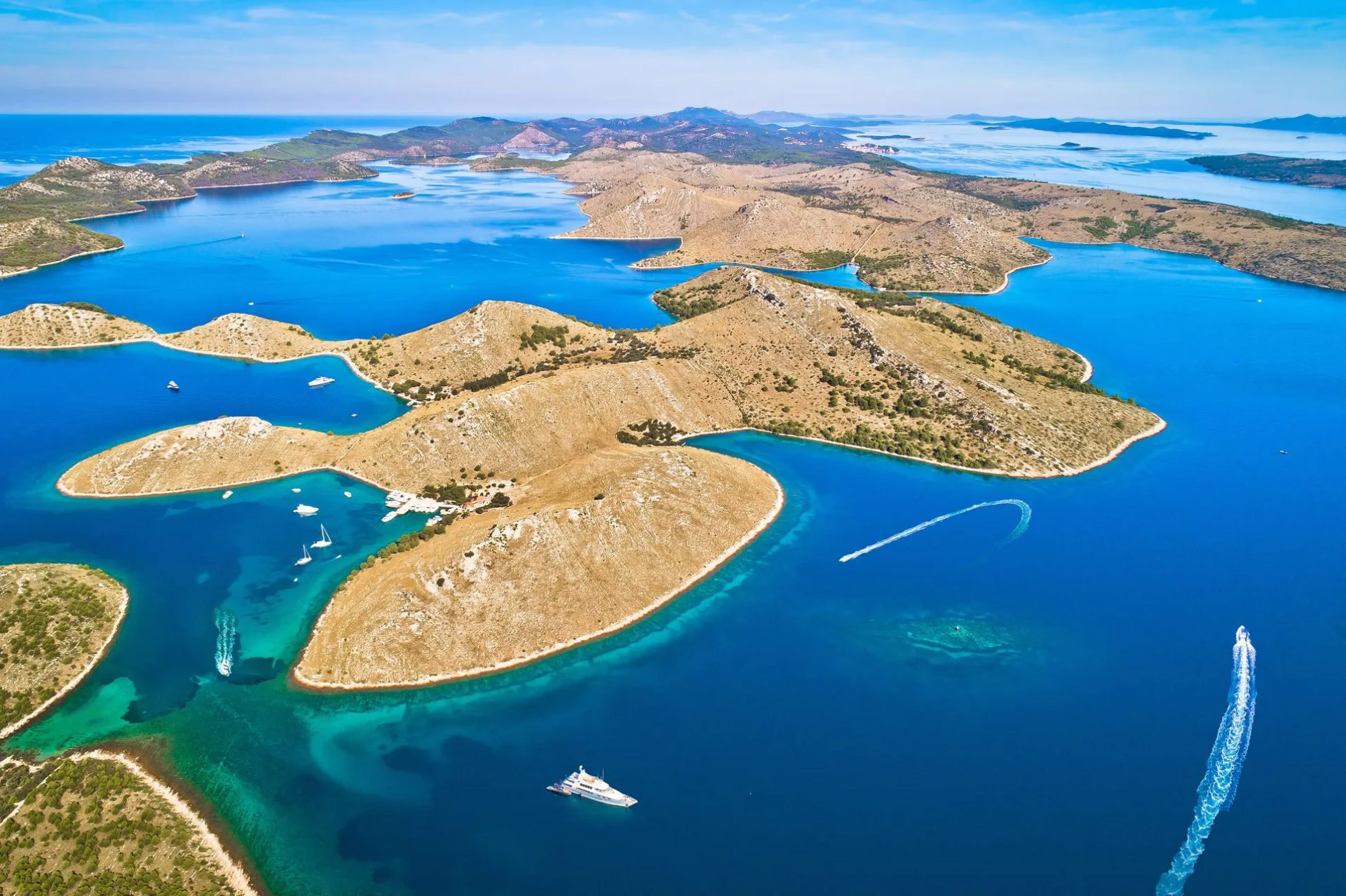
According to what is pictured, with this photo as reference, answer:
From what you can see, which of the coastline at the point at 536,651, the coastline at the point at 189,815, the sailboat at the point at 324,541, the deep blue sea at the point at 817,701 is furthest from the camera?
the sailboat at the point at 324,541

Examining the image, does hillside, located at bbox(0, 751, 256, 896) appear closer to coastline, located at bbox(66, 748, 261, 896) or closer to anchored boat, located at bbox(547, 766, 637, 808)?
coastline, located at bbox(66, 748, 261, 896)

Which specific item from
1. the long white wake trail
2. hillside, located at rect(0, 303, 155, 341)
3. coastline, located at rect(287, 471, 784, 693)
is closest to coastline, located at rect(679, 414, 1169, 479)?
coastline, located at rect(287, 471, 784, 693)

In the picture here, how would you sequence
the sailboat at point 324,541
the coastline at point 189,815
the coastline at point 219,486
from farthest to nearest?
the coastline at point 219,486 → the sailboat at point 324,541 → the coastline at point 189,815

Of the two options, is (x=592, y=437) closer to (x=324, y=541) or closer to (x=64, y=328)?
(x=324, y=541)

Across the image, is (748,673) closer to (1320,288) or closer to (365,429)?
(365,429)

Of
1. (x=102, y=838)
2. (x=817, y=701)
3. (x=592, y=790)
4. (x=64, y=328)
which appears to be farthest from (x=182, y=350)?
(x=817, y=701)

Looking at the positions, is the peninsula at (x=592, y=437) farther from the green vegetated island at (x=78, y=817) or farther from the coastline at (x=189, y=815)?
the green vegetated island at (x=78, y=817)

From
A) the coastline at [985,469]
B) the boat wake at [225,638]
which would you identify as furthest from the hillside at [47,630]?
the coastline at [985,469]
